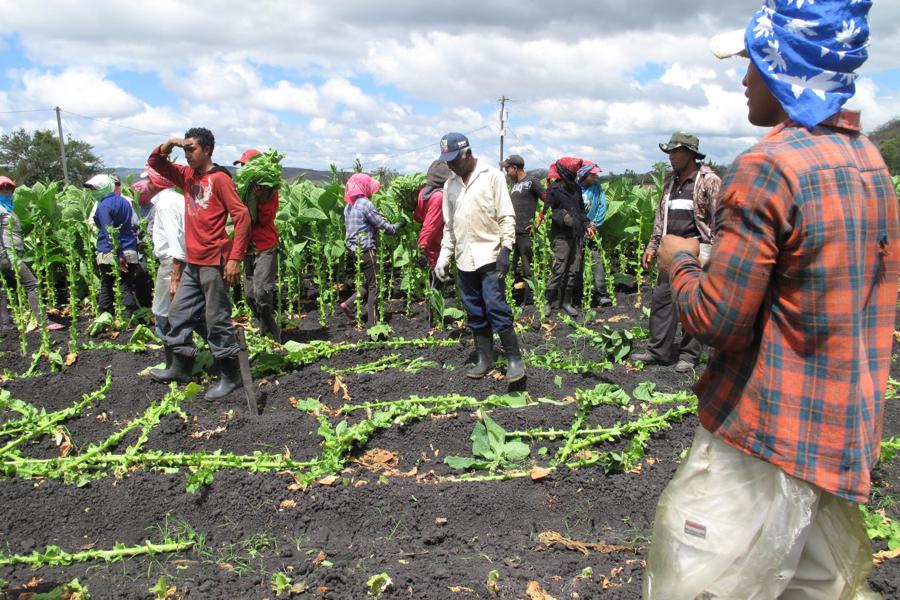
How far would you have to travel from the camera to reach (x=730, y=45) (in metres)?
1.77

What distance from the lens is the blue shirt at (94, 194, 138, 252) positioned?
743 cm

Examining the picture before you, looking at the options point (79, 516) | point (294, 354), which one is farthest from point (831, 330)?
point (294, 354)

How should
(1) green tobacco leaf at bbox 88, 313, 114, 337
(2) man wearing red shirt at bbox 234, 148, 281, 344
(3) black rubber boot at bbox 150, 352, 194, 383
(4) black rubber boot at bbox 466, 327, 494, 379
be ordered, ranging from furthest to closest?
(1) green tobacco leaf at bbox 88, 313, 114, 337 → (2) man wearing red shirt at bbox 234, 148, 281, 344 → (3) black rubber boot at bbox 150, 352, 194, 383 → (4) black rubber boot at bbox 466, 327, 494, 379

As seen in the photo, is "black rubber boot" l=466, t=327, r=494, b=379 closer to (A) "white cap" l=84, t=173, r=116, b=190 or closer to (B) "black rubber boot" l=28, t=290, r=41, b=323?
(B) "black rubber boot" l=28, t=290, r=41, b=323

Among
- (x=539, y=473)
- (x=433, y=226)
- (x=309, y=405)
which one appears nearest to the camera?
(x=539, y=473)

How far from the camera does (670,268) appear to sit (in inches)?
74.4

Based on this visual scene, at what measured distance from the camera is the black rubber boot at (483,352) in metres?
5.50

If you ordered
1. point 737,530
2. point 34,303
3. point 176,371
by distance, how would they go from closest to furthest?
point 737,530
point 176,371
point 34,303

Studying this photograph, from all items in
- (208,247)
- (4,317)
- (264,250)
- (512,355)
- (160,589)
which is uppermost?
(208,247)

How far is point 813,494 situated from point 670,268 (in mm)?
650

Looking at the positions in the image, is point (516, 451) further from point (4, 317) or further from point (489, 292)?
point (4, 317)

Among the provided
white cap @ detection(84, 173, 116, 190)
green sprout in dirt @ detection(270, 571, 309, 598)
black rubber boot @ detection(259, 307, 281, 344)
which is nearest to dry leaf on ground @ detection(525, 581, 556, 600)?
green sprout in dirt @ detection(270, 571, 309, 598)

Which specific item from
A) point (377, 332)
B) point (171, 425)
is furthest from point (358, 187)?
point (171, 425)

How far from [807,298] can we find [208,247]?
176 inches
